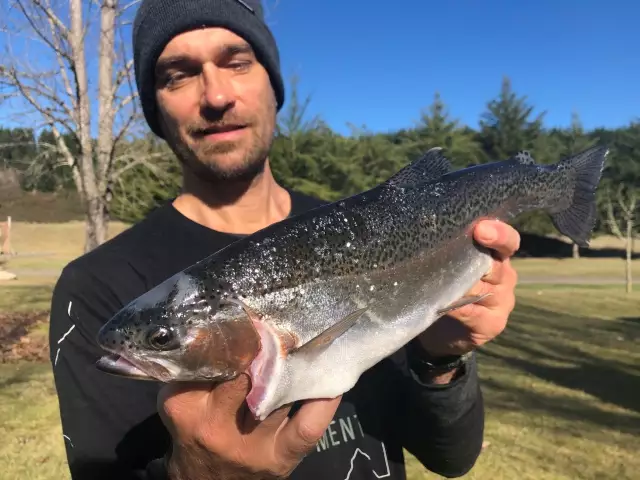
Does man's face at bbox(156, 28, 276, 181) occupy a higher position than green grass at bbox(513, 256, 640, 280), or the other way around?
man's face at bbox(156, 28, 276, 181)

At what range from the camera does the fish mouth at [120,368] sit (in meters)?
1.92

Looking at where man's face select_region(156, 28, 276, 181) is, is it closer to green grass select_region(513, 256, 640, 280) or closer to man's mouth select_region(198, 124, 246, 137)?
man's mouth select_region(198, 124, 246, 137)

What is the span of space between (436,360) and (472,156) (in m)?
42.0

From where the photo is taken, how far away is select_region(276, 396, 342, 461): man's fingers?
1.95 meters

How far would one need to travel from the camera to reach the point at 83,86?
36.5ft

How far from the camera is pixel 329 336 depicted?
2148 millimetres

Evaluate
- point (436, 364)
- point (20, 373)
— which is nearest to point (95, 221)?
point (20, 373)

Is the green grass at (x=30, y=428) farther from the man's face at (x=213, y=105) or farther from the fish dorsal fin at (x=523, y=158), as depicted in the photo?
the fish dorsal fin at (x=523, y=158)

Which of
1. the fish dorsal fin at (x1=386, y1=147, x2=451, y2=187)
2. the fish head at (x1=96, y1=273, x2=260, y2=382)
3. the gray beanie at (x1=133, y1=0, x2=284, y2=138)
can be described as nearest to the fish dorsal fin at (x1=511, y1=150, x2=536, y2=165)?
the fish dorsal fin at (x1=386, y1=147, x2=451, y2=187)

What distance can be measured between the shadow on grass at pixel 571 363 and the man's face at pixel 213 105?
8.45 m

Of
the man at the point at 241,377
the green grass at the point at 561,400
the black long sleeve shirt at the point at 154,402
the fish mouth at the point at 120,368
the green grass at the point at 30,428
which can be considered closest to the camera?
the fish mouth at the point at 120,368

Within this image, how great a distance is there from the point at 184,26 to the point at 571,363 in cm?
1315

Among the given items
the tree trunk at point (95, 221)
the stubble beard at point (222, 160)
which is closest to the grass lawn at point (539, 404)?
the tree trunk at point (95, 221)

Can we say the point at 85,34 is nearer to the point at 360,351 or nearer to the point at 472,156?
the point at 360,351
